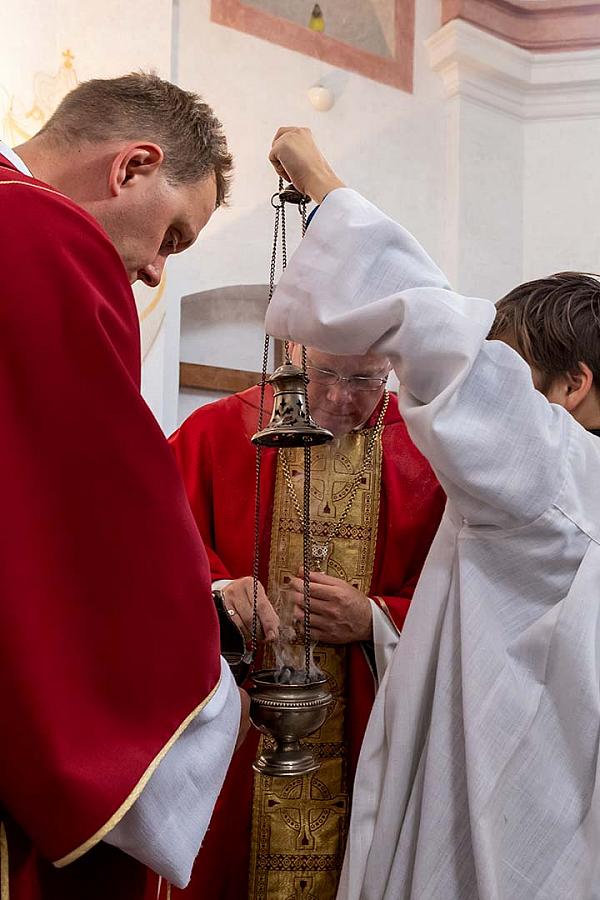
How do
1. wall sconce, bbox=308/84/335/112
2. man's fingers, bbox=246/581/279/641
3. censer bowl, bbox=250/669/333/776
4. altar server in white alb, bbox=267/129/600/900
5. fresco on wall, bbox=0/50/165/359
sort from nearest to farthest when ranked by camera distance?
altar server in white alb, bbox=267/129/600/900, censer bowl, bbox=250/669/333/776, man's fingers, bbox=246/581/279/641, fresco on wall, bbox=0/50/165/359, wall sconce, bbox=308/84/335/112

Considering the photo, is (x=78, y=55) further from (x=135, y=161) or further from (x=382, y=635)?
(x=382, y=635)

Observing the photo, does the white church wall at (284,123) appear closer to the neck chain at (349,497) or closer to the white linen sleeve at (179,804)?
the neck chain at (349,497)

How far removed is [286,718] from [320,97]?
20.3 feet

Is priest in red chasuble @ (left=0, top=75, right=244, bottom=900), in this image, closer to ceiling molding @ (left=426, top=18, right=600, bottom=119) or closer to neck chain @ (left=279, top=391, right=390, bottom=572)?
neck chain @ (left=279, top=391, right=390, bottom=572)

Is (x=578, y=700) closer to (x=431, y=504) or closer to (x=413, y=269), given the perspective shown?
(x=413, y=269)

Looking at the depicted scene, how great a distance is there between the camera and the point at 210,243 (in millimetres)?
6711

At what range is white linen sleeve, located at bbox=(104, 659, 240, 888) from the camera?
1.33m

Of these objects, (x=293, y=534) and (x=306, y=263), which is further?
(x=293, y=534)

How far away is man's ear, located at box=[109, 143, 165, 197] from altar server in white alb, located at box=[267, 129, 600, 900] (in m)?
0.38

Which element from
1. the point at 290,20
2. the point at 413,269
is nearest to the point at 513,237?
the point at 290,20

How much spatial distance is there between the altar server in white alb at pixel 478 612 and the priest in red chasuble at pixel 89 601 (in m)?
0.46

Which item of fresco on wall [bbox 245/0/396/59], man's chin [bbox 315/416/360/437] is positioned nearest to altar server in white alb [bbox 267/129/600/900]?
man's chin [bbox 315/416/360/437]

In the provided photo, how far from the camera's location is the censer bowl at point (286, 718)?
192 centimetres

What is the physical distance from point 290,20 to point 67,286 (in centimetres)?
675
